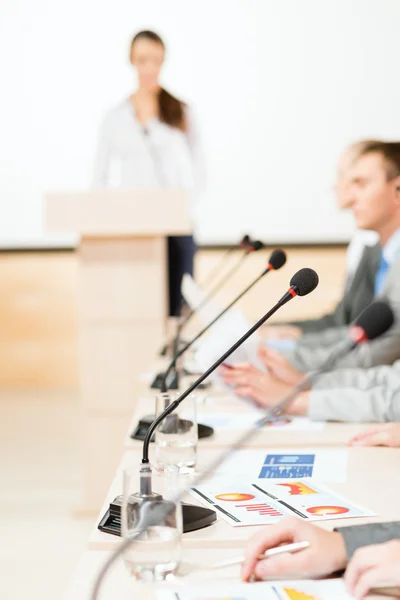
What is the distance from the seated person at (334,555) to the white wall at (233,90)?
4.89 meters

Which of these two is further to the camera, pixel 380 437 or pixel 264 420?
pixel 380 437

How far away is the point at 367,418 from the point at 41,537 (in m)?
1.53

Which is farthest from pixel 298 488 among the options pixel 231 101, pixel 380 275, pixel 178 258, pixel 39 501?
pixel 231 101

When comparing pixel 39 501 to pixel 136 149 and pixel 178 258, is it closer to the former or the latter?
pixel 178 258

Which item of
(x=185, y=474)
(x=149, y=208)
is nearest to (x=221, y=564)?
(x=185, y=474)

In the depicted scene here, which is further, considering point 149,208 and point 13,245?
point 13,245

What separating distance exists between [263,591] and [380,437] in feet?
2.63

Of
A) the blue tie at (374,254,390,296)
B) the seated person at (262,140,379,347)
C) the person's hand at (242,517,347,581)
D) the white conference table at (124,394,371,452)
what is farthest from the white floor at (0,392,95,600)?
the person's hand at (242,517,347,581)

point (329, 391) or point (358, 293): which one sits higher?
point (358, 293)

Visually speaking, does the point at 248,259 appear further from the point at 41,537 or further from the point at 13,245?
the point at 41,537

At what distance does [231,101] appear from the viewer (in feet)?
19.7

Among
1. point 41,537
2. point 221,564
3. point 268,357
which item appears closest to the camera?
point 221,564

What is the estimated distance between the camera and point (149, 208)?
10.7ft

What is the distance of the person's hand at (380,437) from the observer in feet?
6.01
